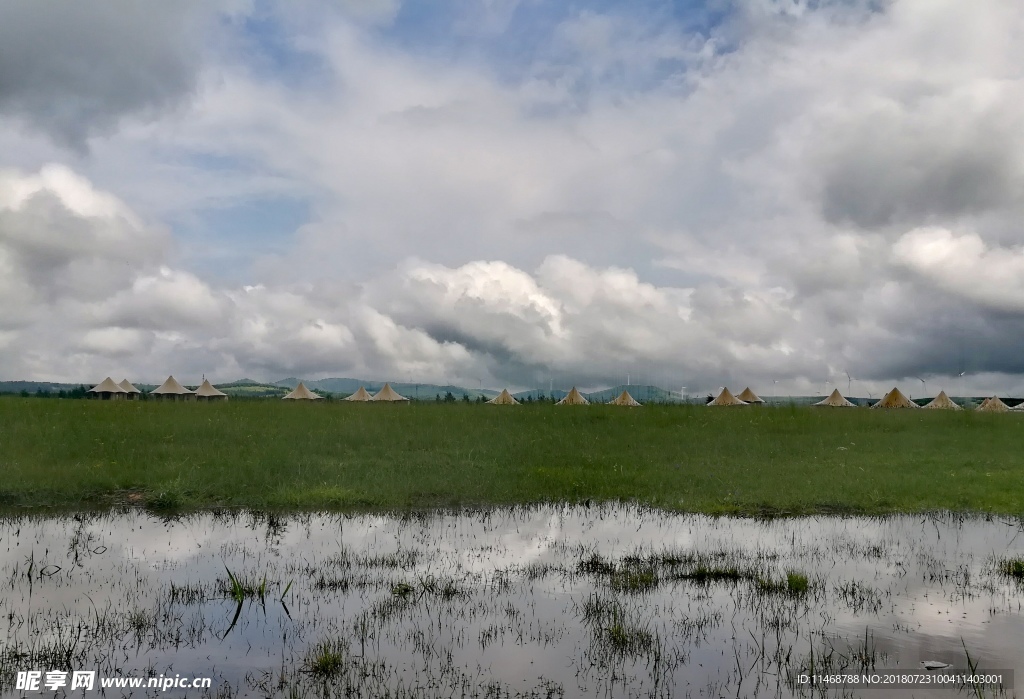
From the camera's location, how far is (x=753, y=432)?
29.6 m

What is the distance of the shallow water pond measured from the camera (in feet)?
23.9

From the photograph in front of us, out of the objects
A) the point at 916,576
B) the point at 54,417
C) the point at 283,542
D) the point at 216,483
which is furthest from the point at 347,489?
the point at 54,417

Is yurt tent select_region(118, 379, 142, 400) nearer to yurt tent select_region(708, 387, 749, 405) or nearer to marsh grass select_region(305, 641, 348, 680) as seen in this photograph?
yurt tent select_region(708, 387, 749, 405)

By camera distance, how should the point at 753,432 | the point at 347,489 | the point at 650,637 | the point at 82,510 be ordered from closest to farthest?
1. the point at 650,637
2. the point at 82,510
3. the point at 347,489
4. the point at 753,432

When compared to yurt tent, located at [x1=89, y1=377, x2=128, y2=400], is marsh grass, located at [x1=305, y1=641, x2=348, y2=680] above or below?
below

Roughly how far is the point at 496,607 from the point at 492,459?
1313cm

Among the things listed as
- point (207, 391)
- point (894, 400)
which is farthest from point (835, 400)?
point (207, 391)

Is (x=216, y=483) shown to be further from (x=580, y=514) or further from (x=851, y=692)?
(x=851, y=692)

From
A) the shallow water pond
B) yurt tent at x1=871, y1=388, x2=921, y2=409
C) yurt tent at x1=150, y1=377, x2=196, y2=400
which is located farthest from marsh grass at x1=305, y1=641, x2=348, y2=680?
yurt tent at x1=871, y1=388, x2=921, y2=409

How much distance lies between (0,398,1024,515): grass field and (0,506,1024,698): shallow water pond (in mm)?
2734

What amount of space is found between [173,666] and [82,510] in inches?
397

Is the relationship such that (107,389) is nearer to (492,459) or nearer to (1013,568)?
(492,459)

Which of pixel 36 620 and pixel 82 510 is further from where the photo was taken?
pixel 82 510

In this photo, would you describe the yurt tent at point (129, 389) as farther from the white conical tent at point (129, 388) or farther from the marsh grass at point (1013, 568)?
the marsh grass at point (1013, 568)
